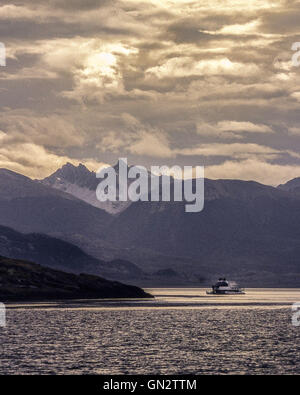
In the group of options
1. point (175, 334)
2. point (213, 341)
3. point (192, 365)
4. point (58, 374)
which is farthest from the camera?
point (175, 334)

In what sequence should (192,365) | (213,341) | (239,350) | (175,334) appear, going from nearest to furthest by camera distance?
(192,365)
(239,350)
(213,341)
(175,334)

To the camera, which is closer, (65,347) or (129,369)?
(129,369)

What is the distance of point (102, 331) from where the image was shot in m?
193

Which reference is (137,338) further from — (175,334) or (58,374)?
(58,374)

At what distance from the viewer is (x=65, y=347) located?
513 feet

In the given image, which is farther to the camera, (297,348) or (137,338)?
(137,338)

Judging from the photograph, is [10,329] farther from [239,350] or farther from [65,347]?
[239,350]
